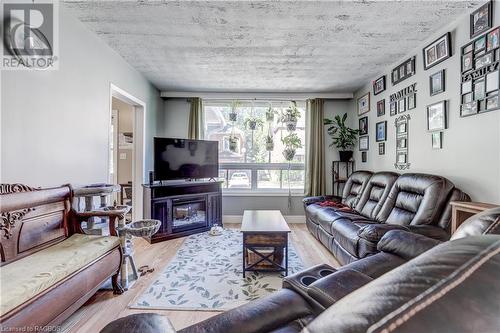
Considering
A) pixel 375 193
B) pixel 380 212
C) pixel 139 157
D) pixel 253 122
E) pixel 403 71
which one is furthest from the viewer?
pixel 253 122

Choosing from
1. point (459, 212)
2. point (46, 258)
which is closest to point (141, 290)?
point (46, 258)

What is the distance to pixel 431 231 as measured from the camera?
2248 mm

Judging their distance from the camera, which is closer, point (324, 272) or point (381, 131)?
point (324, 272)

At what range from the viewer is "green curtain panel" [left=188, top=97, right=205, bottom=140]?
4.76 metres

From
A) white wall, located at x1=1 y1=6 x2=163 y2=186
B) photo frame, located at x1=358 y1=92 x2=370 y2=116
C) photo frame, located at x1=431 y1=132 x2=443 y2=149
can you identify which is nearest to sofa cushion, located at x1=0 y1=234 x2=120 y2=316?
white wall, located at x1=1 y1=6 x2=163 y2=186

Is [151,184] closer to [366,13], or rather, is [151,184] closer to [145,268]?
[145,268]

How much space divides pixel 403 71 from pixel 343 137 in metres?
1.57

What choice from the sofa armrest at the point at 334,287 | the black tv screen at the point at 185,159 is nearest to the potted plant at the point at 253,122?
the black tv screen at the point at 185,159

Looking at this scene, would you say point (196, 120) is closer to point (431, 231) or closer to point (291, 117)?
point (291, 117)

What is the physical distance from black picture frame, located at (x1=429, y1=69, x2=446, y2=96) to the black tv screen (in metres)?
3.22

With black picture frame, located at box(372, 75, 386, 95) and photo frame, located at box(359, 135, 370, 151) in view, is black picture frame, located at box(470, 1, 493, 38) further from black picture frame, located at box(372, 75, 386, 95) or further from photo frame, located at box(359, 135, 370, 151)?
photo frame, located at box(359, 135, 370, 151)

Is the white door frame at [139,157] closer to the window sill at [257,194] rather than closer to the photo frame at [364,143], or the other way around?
the window sill at [257,194]

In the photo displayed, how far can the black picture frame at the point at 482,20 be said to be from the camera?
6.81ft

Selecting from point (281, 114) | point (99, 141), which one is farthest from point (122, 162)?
point (281, 114)
